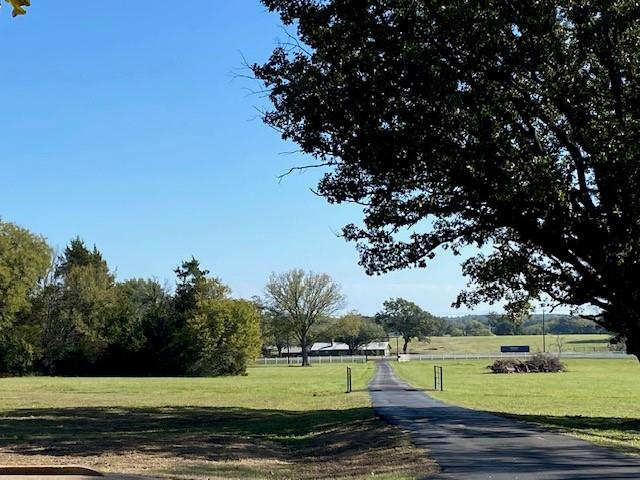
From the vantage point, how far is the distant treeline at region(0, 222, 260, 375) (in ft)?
262

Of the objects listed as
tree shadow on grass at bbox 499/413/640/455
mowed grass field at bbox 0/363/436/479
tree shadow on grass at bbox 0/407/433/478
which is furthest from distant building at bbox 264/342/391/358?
tree shadow on grass at bbox 499/413/640/455

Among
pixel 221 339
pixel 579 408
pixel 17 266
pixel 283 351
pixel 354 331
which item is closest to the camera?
pixel 579 408

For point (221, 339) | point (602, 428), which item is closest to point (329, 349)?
point (221, 339)

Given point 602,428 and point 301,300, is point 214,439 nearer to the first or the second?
point 602,428

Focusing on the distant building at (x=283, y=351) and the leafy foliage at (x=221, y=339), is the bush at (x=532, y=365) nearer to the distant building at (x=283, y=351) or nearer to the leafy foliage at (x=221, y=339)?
the leafy foliage at (x=221, y=339)

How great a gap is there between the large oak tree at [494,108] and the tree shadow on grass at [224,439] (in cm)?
641

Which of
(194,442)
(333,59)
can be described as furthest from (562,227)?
(194,442)

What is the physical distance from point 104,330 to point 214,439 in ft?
231

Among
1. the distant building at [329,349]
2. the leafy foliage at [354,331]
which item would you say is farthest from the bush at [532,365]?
the distant building at [329,349]

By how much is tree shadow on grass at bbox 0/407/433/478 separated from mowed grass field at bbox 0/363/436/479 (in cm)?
3

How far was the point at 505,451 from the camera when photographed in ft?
45.4

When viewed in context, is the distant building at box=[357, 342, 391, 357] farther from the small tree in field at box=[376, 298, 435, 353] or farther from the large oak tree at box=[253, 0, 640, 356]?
the large oak tree at box=[253, 0, 640, 356]

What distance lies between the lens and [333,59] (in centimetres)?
1769

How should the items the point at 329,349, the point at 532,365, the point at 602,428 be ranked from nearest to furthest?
the point at 602,428 < the point at 532,365 < the point at 329,349
